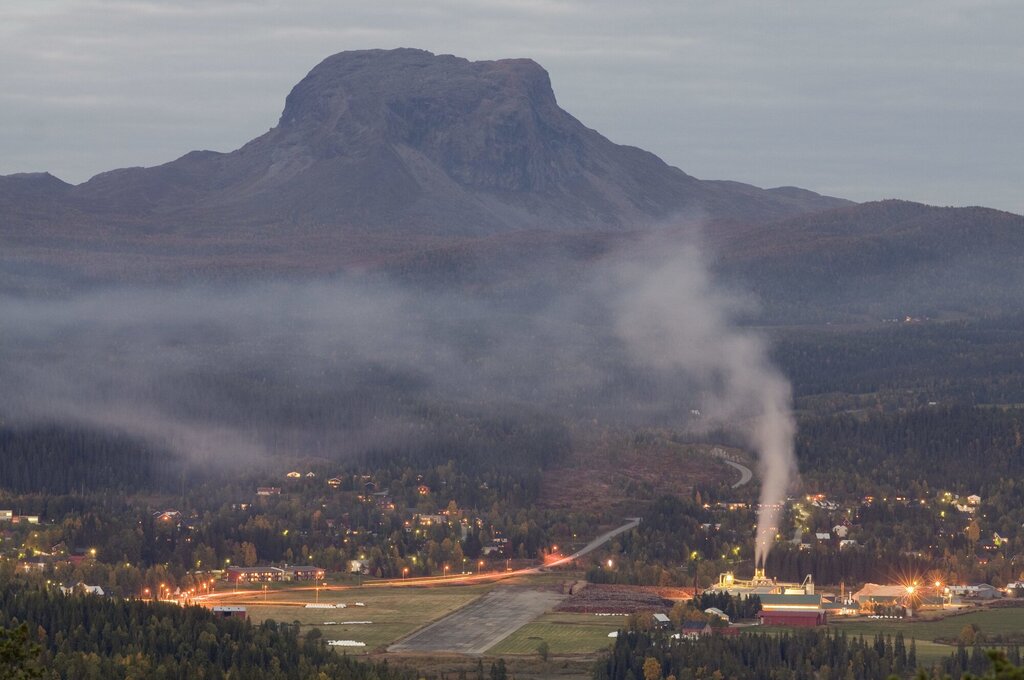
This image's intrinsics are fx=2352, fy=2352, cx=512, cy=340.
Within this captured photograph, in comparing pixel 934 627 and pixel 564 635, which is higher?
pixel 934 627

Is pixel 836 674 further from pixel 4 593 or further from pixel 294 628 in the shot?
pixel 4 593

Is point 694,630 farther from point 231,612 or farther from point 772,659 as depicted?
point 231,612

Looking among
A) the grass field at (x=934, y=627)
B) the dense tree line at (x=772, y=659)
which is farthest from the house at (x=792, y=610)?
the dense tree line at (x=772, y=659)

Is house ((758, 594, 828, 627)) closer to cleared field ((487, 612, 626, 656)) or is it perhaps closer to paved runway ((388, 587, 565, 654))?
cleared field ((487, 612, 626, 656))

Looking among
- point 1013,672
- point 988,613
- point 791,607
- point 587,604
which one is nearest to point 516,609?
point 587,604

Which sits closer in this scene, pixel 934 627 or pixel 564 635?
pixel 564 635

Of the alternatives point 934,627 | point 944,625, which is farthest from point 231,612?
point 944,625
